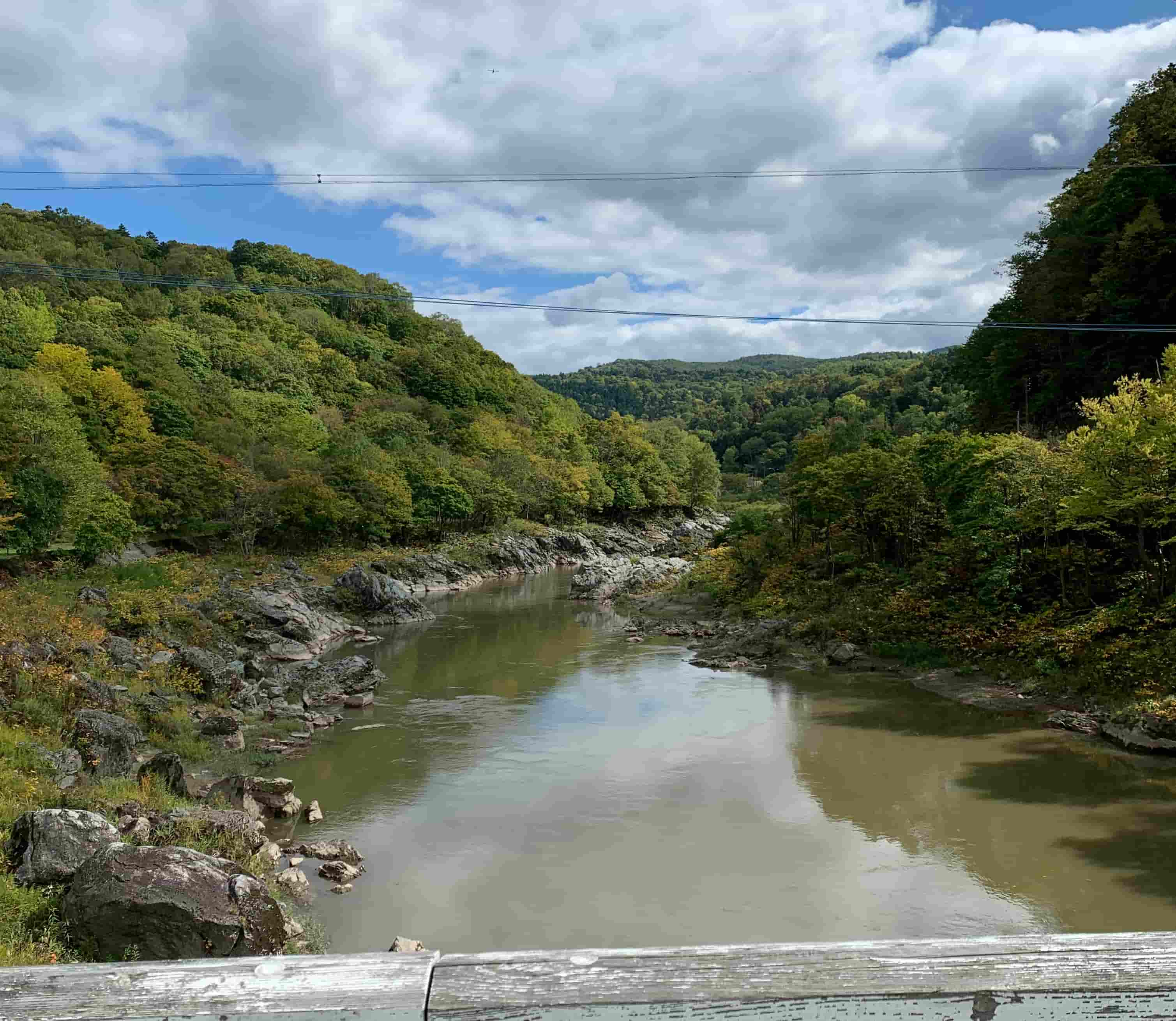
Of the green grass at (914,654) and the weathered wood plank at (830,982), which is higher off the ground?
the weathered wood plank at (830,982)

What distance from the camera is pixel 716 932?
8.78 metres

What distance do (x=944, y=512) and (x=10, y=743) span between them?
22.3 metres

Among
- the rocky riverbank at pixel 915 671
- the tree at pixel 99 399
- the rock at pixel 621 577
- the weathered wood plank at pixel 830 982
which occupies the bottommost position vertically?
the rock at pixel 621 577

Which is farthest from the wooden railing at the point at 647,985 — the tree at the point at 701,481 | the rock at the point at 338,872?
the tree at the point at 701,481

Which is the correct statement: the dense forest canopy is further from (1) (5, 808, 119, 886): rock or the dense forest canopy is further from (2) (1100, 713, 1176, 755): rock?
(1) (5, 808, 119, 886): rock

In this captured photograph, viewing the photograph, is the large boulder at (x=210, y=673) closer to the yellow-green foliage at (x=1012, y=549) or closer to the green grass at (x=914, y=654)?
the yellow-green foliage at (x=1012, y=549)

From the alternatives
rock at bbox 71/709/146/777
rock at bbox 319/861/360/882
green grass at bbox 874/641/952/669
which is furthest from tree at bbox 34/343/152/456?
green grass at bbox 874/641/952/669

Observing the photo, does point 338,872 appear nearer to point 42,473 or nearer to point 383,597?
point 383,597

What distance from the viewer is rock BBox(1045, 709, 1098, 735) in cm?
1527

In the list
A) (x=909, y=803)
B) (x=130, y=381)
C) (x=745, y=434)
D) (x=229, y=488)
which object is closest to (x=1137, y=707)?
(x=909, y=803)

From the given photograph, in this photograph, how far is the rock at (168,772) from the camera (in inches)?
459

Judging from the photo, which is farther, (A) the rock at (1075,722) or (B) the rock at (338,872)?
(A) the rock at (1075,722)

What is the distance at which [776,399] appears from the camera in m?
122

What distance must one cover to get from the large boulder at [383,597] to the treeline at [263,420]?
25.9 feet
